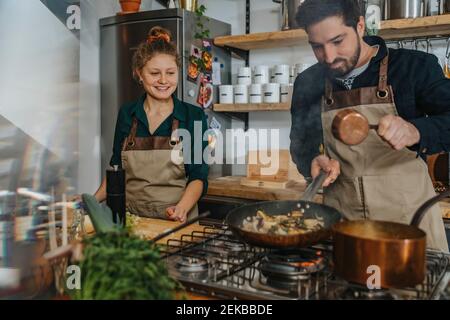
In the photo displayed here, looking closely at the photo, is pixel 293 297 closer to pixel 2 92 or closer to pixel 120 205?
pixel 120 205

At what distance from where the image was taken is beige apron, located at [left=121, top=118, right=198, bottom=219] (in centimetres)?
219

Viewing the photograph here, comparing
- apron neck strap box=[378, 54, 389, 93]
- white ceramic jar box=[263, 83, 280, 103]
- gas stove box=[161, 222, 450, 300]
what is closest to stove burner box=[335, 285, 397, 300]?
gas stove box=[161, 222, 450, 300]

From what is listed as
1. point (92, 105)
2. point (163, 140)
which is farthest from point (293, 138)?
point (92, 105)

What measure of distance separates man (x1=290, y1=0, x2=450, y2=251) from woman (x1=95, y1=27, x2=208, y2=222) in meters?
0.62

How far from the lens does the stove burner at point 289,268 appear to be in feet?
3.53

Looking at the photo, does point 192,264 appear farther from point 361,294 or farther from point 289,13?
point 289,13

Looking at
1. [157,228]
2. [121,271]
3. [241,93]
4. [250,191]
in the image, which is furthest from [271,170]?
[121,271]

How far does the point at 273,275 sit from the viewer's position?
1.09 meters

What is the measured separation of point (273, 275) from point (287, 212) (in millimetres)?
374

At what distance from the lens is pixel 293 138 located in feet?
6.88

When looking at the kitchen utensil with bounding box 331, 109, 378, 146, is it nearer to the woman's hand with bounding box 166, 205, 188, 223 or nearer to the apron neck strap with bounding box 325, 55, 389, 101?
the apron neck strap with bounding box 325, 55, 389, 101

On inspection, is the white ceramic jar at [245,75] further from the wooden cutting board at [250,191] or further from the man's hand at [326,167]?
the man's hand at [326,167]

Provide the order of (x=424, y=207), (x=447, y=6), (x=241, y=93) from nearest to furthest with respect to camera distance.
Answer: (x=424, y=207) → (x=447, y=6) → (x=241, y=93)

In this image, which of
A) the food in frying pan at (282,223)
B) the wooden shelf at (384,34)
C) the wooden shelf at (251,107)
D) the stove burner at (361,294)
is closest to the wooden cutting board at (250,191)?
the wooden shelf at (251,107)
